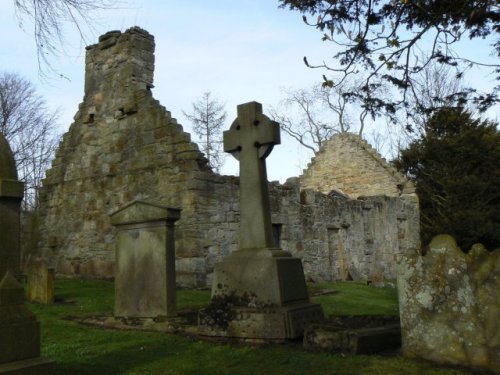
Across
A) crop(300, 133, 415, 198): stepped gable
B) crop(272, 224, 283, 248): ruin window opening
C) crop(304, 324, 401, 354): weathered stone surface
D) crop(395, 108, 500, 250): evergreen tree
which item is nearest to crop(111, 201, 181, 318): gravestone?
crop(304, 324, 401, 354): weathered stone surface

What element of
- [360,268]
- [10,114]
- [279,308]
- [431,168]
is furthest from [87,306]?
[10,114]

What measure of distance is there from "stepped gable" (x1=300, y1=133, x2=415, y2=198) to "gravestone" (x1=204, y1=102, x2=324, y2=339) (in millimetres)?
18018

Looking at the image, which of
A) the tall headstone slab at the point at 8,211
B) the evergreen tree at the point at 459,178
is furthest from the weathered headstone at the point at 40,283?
the evergreen tree at the point at 459,178

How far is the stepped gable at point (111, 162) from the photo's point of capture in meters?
12.6

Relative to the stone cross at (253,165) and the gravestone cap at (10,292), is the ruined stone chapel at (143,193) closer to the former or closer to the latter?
the stone cross at (253,165)

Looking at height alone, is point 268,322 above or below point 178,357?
above

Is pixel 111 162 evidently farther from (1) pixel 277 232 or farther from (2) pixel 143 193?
(1) pixel 277 232

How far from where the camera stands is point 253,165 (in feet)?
22.7

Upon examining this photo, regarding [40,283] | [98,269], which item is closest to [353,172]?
[98,269]

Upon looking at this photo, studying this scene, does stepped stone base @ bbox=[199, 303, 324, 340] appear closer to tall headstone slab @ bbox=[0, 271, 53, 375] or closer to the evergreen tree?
tall headstone slab @ bbox=[0, 271, 53, 375]

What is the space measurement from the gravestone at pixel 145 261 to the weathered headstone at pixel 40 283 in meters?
2.07

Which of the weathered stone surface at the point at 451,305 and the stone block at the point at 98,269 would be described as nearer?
the weathered stone surface at the point at 451,305

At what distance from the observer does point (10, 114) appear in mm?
29656

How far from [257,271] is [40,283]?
509 centimetres
